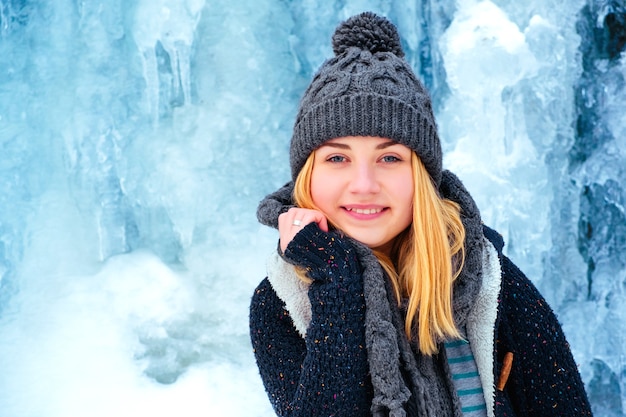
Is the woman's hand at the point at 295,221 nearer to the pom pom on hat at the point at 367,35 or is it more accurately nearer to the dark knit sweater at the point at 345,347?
the dark knit sweater at the point at 345,347

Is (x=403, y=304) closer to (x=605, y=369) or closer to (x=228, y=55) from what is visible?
(x=605, y=369)

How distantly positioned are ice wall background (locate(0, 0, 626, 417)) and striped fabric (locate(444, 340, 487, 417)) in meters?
1.76

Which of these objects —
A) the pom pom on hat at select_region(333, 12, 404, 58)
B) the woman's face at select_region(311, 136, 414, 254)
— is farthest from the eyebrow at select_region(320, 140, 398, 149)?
the pom pom on hat at select_region(333, 12, 404, 58)

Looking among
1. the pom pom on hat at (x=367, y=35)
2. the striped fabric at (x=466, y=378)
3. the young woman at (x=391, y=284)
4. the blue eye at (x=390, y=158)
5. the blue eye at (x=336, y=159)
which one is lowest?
the striped fabric at (x=466, y=378)

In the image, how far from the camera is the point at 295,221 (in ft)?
4.11

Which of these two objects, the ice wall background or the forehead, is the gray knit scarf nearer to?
the forehead

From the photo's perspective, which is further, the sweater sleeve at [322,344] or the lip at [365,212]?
the lip at [365,212]

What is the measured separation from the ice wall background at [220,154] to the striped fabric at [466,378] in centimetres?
176

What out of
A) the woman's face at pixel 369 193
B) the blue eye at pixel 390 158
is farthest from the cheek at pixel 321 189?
the blue eye at pixel 390 158

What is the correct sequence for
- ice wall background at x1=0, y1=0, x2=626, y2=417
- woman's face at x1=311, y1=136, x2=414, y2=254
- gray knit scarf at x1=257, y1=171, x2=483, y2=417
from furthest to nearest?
ice wall background at x1=0, y1=0, x2=626, y2=417 → woman's face at x1=311, y1=136, x2=414, y2=254 → gray knit scarf at x1=257, y1=171, x2=483, y2=417

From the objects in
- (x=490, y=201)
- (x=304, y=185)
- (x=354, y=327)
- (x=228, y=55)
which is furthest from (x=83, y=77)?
(x=354, y=327)

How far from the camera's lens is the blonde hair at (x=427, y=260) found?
1.23 m

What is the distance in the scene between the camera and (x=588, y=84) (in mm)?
3271

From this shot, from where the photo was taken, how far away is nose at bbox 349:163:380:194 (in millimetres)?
1229
